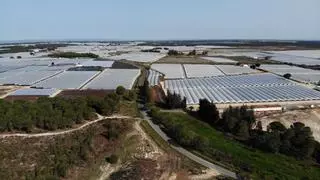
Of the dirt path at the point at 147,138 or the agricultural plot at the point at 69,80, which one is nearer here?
the dirt path at the point at 147,138

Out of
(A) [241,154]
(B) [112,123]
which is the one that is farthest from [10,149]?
(A) [241,154]

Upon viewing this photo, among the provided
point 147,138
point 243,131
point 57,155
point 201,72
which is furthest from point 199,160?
point 201,72

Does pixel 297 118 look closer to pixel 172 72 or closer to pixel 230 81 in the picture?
pixel 230 81

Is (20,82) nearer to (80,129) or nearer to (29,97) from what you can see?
(29,97)

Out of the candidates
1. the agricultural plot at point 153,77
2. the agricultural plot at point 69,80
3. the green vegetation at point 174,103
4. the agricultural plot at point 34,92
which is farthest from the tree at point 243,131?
the agricultural plot at point 69,80

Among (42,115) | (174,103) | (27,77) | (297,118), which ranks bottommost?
(27,77)

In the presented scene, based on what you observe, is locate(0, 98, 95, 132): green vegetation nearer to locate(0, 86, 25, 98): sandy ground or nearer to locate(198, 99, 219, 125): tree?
locate(198, 99, 219, 125): tree

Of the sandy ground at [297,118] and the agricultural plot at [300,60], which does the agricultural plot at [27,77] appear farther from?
the agricultural plot at [300,60]
